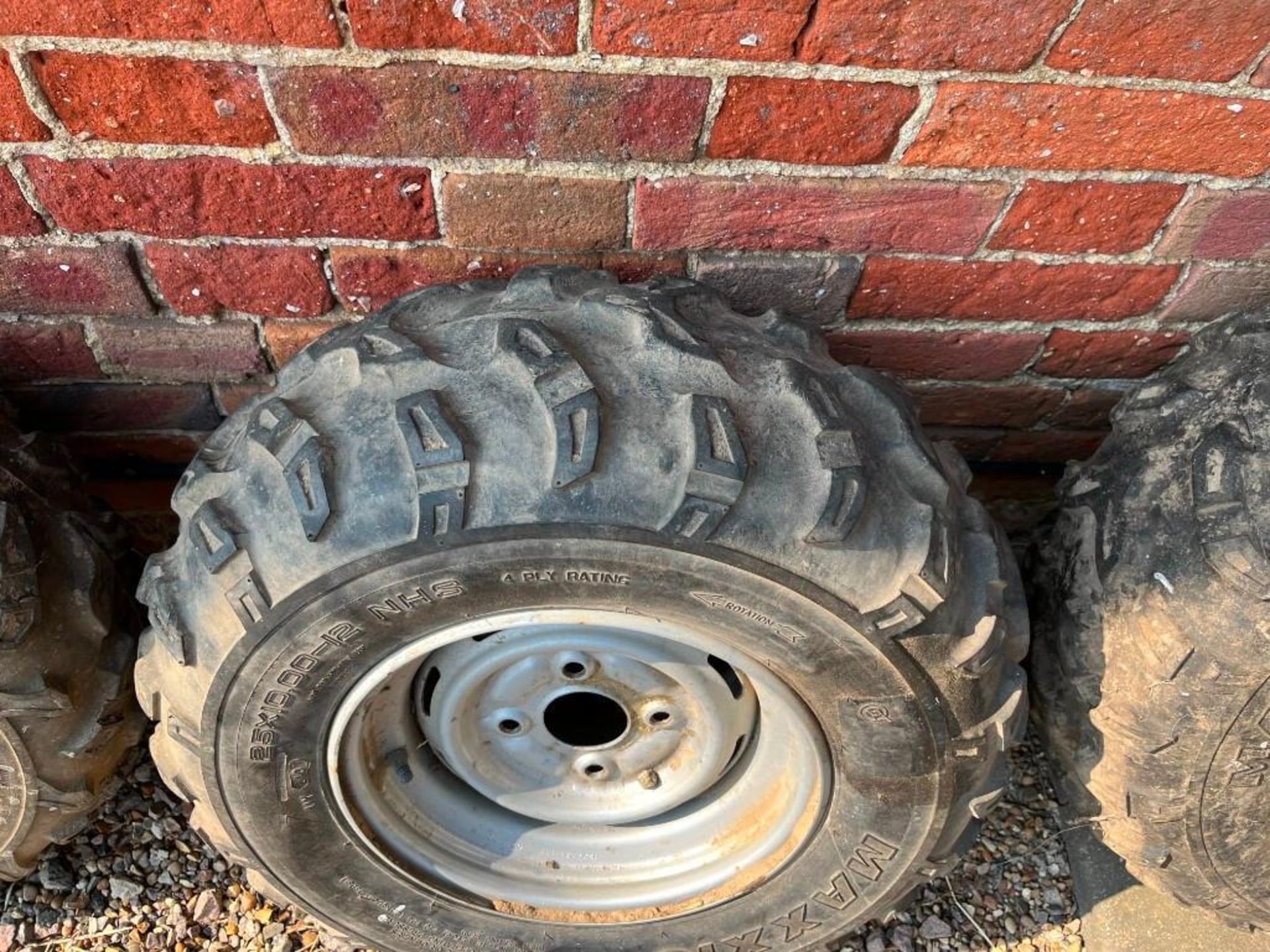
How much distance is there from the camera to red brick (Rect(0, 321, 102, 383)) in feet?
4.78

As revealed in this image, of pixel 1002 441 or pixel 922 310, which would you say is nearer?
pixel 922 310


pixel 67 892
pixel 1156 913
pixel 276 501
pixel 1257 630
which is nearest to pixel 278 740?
pixel 276 501

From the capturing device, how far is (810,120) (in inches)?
47.7

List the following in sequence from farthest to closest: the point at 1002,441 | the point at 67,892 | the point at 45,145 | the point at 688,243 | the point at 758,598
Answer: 1. the point at 1002,441
2. the point at 67,892
3. the point at 688,243
4. the point at 45,145
5. the point at 758,598

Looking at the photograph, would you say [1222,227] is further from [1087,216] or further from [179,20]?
[179,20]

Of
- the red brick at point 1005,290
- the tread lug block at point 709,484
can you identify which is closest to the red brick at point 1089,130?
the red brick at point 1005,290

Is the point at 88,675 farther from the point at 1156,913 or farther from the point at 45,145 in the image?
the point at 1156,913

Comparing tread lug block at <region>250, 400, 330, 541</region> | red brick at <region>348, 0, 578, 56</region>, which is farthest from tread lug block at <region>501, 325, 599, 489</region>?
red brick at <region>348, 0, 578, 56</region>

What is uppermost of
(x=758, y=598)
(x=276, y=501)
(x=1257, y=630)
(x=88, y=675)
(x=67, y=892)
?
(x=1257, y=630)

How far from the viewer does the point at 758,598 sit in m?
1.08

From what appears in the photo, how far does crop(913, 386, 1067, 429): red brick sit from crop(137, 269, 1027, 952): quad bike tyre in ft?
1.06

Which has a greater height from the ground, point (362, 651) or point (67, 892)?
point (362, 651)

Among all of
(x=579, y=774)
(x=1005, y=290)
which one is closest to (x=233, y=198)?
(x=579, y=774)

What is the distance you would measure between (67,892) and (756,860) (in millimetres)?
1154
